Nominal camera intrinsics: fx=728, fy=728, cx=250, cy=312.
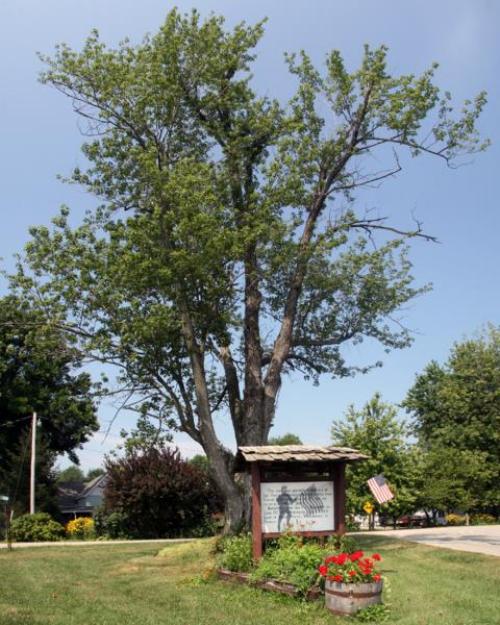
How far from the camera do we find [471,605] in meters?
9.53

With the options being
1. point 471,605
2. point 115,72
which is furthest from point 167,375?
point 471,605

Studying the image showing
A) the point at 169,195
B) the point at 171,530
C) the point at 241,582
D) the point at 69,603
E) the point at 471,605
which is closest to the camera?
the point at 471,605

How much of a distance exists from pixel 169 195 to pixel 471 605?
1230 centimetres

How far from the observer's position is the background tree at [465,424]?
115 ft

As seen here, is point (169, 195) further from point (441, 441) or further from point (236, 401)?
point (441, 441)

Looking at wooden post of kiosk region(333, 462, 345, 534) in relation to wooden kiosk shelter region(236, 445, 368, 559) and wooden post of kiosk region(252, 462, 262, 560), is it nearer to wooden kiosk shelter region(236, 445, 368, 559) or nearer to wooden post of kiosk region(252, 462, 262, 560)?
wooden kiosk shelter region(236, 445, 368, 559)

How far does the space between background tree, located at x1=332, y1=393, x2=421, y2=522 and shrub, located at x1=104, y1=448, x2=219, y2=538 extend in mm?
6300

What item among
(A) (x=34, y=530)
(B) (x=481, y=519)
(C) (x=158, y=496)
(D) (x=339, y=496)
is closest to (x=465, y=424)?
(B) (x=481, y=519)

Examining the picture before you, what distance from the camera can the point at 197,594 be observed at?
1138 cm

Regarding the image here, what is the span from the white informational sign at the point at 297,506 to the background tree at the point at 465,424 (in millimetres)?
20412

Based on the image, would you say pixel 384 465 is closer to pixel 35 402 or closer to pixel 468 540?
pixel 468 540

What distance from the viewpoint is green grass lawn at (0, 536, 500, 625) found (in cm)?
913

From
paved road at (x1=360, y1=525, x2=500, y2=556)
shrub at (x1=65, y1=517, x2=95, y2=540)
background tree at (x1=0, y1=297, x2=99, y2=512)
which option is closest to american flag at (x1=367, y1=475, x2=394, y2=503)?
paved road at (x1=360, y1=525, x2=500, y2=556)

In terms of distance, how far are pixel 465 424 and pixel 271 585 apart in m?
36.0
